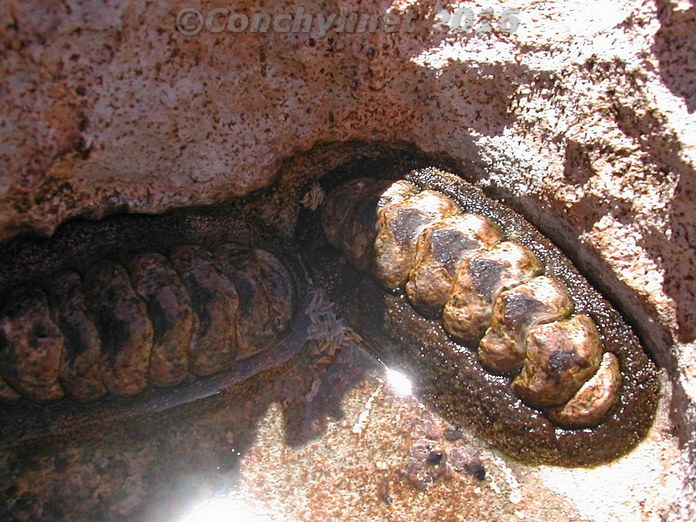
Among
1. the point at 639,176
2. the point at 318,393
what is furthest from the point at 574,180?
the point at 318,393

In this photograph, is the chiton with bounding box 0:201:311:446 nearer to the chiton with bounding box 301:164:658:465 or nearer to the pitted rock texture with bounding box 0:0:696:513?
the pitted rock texture with bounding box 0:0:696:513

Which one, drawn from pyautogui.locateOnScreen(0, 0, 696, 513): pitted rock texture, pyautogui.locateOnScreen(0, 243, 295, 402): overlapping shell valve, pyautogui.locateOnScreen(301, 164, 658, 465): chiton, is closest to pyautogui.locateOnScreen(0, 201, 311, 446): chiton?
pyautogui.locateOnScreen(0, 243, 295, 402): overlapping shell valve

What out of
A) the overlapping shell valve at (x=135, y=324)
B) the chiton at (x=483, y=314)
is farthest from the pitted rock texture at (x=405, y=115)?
the overlapping shell valve at (x=135, y=324)

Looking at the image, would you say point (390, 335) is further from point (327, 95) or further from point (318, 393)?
point (327, 95)

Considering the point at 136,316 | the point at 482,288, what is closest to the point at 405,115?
the point at 482,288

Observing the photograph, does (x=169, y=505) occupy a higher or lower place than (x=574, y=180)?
lower

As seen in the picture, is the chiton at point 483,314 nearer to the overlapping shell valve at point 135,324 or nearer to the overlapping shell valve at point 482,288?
the overlapping shell valve at point 482,288

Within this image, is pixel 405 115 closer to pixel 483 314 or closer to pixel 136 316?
pixel 483 314

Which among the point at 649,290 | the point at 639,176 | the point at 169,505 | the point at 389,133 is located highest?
the point at 639,176
